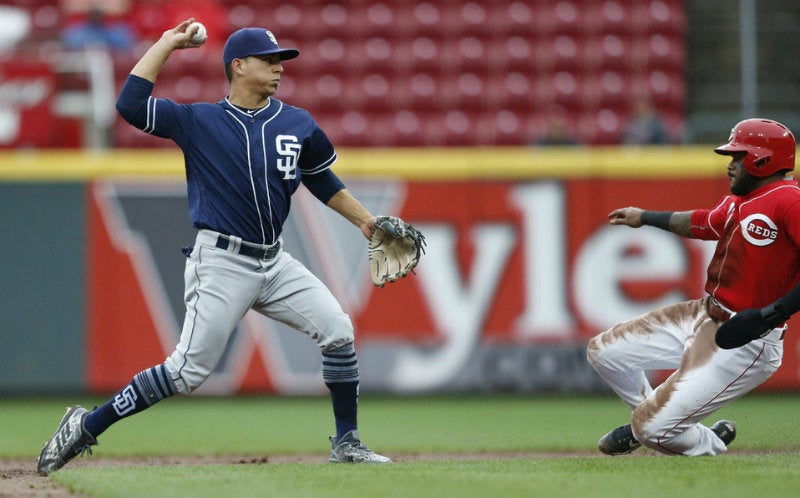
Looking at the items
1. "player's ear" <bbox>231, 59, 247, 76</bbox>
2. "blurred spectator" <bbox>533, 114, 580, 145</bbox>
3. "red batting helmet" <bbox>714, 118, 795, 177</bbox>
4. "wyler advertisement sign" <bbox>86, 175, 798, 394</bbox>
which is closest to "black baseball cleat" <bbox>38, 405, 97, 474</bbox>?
"player's ear" <bbox>231, 59, 247, 76</bbox>

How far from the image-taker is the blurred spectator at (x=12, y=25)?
12.0m

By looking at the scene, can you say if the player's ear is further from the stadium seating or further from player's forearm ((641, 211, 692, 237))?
the stadium seating

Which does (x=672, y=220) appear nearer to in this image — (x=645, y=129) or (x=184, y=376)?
(x=184, y=376)

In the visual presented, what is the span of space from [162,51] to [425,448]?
281cm

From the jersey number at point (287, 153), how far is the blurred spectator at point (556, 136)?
5.52 m

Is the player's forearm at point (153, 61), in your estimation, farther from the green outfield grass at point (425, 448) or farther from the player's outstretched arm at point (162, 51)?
the green outfield grass at point (425, 448)

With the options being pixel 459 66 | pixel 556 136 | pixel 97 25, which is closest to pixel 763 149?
pixel 556 136

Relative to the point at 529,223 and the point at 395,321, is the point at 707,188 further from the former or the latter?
the point at 395,321

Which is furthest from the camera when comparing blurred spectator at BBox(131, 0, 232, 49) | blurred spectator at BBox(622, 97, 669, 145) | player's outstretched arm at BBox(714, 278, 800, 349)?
blurred spectator at BBox(131, 0, 232, 49)

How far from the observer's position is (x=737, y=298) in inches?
220

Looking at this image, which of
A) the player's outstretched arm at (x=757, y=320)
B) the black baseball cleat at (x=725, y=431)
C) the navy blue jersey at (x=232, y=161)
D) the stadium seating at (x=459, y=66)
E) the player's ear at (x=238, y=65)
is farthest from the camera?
the stadium seating at (x=459, y=66)

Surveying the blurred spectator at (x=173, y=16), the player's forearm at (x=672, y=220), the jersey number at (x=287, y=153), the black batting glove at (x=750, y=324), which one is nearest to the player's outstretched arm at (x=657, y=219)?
the player's forearm at (x=672, y=220)

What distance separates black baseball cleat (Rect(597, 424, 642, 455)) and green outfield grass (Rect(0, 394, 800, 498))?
0.09m

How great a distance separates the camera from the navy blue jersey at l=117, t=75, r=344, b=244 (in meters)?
5.53
